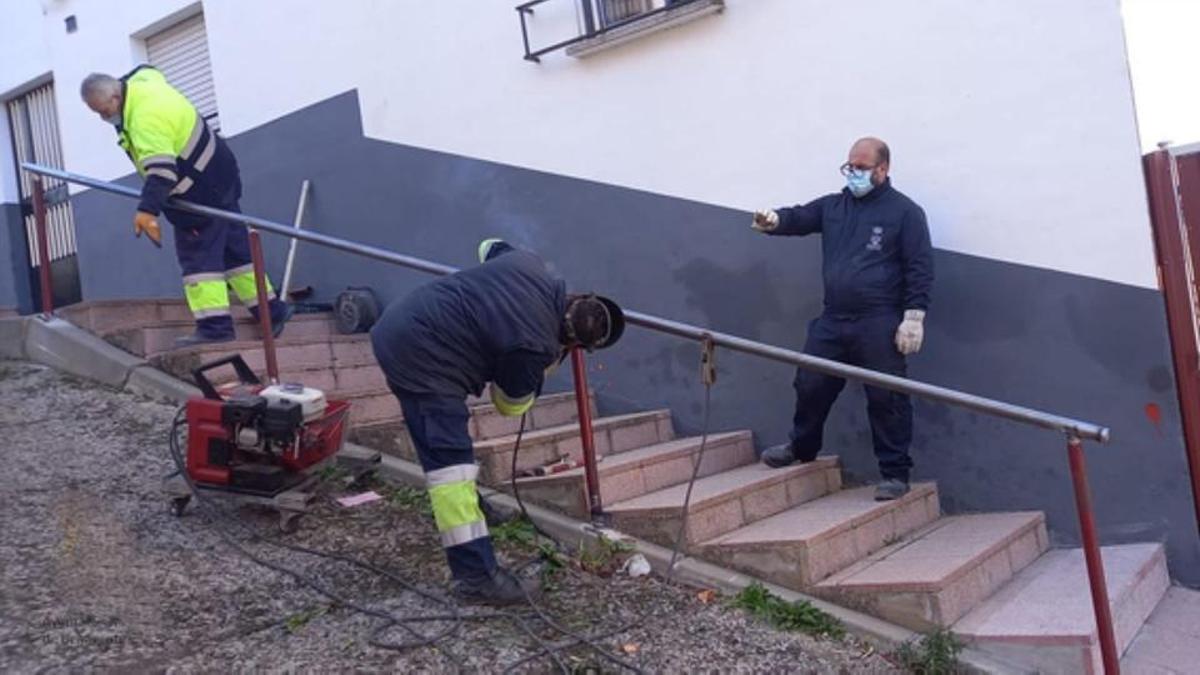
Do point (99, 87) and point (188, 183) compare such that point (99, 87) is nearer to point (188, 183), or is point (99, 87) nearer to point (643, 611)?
point (188, 183)

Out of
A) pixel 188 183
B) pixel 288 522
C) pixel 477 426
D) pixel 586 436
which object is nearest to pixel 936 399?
pixel 586 436

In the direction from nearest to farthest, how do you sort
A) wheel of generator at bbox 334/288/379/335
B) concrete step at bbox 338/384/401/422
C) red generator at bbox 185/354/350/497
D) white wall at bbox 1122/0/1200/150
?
1. red generator at bbox 185/354/350/497
2. white wall at bbox 1122/0/1200/150
3. concrete step at bbox 338/384/401/422
4. wheel of generator at bbox 334/288/379/335

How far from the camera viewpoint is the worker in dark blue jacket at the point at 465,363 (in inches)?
150

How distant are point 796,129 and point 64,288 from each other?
7.16m

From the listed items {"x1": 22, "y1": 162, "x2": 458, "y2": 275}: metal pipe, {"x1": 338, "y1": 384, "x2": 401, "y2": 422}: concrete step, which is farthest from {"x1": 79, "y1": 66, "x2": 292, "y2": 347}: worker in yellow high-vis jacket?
{"x1": 338, "y1": 384, "x2": 401, "y2": 422}: concrete step

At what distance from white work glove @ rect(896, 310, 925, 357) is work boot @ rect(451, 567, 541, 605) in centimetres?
196

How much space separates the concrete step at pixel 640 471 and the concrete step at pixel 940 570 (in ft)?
3.34

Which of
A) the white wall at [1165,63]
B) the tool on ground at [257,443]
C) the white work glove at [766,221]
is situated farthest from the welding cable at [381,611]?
the white wall at [1165,63]

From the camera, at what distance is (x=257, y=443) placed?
4297mm

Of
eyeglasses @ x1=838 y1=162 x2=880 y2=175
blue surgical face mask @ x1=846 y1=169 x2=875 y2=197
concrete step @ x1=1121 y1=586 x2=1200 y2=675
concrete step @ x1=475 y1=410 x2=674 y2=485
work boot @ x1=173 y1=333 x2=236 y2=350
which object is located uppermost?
eyeglasses @ x1=838 y1=162 x2=880 y2=175

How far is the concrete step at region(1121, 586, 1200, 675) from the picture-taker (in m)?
3.83

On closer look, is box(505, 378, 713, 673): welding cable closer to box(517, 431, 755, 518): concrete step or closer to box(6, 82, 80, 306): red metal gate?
box(517, 431, 755, 518): concrete step

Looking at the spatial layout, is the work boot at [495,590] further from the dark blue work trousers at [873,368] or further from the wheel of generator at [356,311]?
the wheel of generator at [356,311]

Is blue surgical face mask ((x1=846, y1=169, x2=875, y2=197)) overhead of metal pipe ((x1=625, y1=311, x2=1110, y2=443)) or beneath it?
overhead
